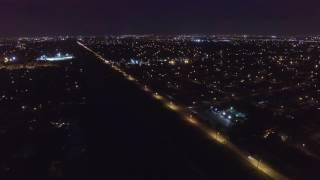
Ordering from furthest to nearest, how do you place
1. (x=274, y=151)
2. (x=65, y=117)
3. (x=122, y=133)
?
(x=65, y=117), (x=122, y=133), (x=274, y=151)

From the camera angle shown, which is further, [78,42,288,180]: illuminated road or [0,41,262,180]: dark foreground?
[0,41,262,180]: dark foreground

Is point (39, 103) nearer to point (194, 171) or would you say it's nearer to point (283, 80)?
point (194, 171)

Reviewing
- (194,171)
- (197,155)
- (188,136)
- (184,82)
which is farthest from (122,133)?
(184,82)

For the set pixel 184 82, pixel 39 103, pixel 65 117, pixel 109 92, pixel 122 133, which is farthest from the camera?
pixel 184 82

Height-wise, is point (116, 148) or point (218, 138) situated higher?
point (218, 138)

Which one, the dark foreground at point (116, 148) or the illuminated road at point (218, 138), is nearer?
the illuminated road at point (218, 138)

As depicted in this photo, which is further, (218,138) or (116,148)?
(218,138)

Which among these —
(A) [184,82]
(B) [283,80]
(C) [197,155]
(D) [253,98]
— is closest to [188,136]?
(C) [197,155]

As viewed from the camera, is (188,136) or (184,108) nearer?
(188,136)
